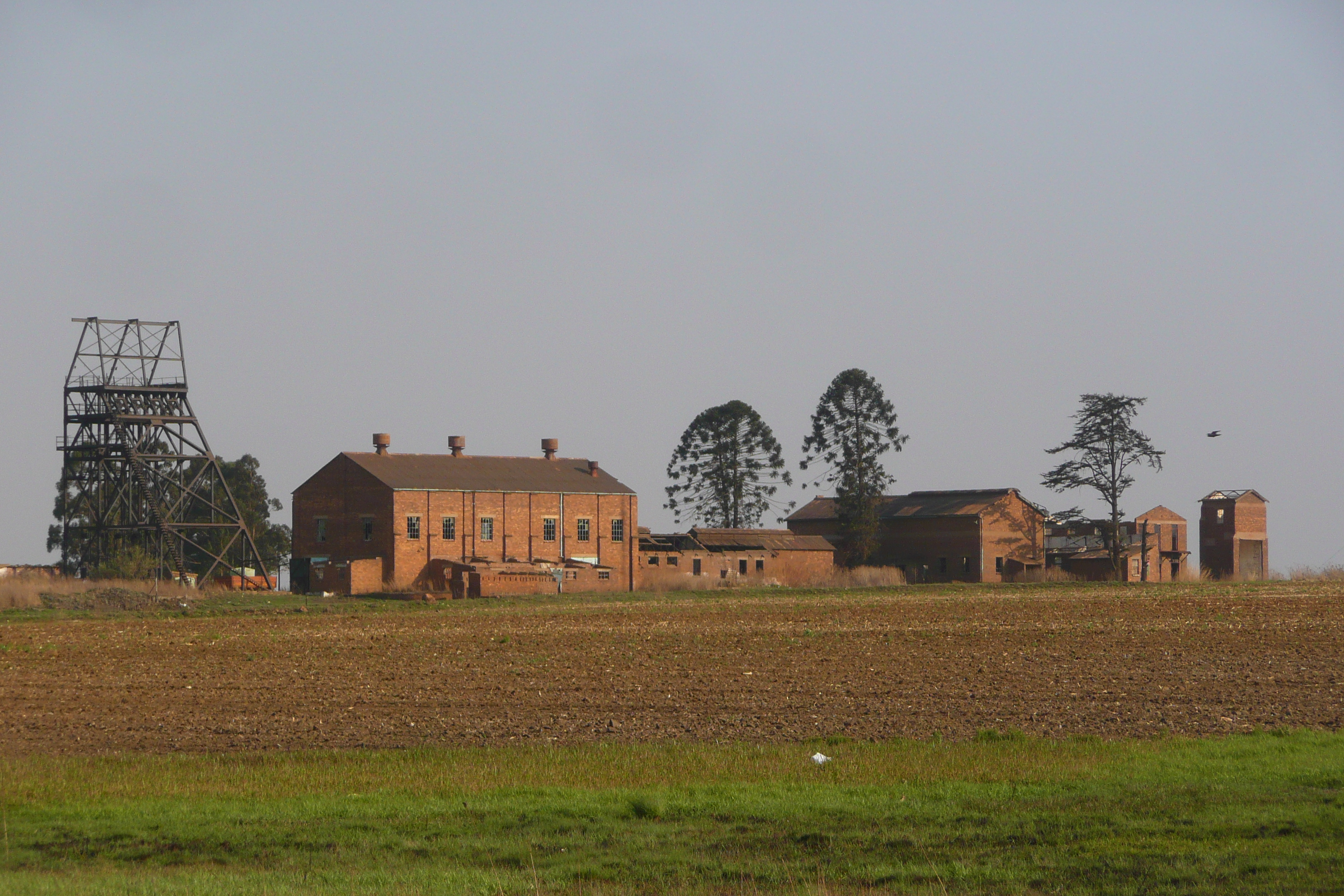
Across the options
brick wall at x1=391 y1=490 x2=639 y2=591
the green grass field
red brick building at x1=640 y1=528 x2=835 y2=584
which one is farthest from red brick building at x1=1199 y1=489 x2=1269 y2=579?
the green grass field

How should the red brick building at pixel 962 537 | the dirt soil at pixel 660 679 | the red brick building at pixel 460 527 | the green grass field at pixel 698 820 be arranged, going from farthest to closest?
the red brick building at pixel 962 537
the red brick building at pixel 460 527
the dirt soil at pixel 660 679
the green grass field at pixel 698 820

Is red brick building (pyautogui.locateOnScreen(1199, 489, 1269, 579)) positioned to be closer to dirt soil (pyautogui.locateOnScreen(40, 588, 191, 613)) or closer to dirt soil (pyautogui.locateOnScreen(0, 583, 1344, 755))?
dirt soil (pyautogui.locateOnScreen(0, 583, 1344, 755))

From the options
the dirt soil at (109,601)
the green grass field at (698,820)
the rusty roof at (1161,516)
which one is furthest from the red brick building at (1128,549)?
the green grass field at (698,820)

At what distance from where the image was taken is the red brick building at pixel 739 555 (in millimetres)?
80000

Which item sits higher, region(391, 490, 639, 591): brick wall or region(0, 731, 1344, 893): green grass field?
region(391, 490, 639, 591): brick wall

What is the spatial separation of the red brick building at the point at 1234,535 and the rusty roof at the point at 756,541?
2360 centimetres

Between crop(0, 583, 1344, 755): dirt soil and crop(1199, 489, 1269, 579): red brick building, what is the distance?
4380cm

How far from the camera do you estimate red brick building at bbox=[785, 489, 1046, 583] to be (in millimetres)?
84562

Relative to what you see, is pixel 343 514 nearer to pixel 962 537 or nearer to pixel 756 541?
pixel 756 541

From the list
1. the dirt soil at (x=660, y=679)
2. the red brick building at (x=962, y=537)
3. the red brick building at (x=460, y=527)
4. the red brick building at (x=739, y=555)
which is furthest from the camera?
the red brick building at (x=962, y=537)

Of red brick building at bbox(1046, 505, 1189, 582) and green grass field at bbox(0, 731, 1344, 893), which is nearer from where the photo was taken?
green grass field at bbox(0, 731, 1344, 893)

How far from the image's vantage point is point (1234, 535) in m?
87.1

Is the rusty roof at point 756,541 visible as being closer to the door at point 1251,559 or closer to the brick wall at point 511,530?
the brick wall at point 511,530

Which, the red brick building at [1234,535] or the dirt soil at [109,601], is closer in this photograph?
the dirt soil at [109,601]
